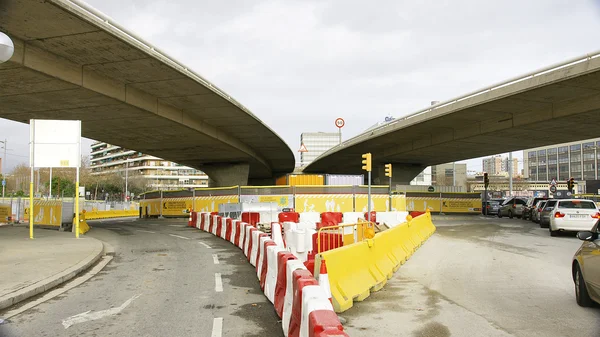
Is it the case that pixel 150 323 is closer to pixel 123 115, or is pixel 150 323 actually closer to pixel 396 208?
pixel 123 115

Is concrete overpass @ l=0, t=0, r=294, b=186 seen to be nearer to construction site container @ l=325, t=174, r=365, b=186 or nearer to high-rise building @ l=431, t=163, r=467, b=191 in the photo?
construction site container @ l=325, t=174, r=365, b=186

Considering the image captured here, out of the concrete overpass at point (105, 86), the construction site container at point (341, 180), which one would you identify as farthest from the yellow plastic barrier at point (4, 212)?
the construction site container at point (341, 180)

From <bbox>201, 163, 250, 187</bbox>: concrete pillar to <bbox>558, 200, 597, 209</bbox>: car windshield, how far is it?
3151 centimetres

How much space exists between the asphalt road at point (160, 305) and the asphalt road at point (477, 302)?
5.09 feet

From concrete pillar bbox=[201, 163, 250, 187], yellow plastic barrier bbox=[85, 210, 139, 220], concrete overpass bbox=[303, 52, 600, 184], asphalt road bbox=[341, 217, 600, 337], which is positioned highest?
concrete overpass bbox=[303, 52, 600, 184]

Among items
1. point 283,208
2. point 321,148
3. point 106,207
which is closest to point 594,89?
point 283,208

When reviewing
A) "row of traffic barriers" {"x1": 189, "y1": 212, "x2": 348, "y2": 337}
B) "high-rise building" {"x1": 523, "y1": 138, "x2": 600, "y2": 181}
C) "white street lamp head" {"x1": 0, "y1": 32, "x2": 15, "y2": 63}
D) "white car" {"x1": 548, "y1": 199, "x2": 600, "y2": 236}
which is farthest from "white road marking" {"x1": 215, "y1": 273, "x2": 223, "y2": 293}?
"high-rise building" {"x1": 523, "y1": 138, "x2": 600, "y2": 181}

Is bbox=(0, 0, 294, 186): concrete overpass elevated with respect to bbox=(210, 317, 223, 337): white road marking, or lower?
elevated

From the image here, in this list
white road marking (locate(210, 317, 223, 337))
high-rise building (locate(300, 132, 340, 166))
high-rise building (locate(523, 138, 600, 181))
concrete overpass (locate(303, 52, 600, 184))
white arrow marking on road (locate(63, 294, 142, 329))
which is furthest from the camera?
high-rise building (locate(300, 132, 340, 166))

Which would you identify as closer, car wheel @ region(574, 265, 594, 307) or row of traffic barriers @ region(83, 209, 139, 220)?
car wheel @ region(574, 265, 594, 307)

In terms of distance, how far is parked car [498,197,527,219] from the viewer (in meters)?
38.4

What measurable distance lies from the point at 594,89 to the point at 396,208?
13103 mm

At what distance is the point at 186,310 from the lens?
6828 millimetres

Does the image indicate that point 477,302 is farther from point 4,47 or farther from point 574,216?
point 574,216
